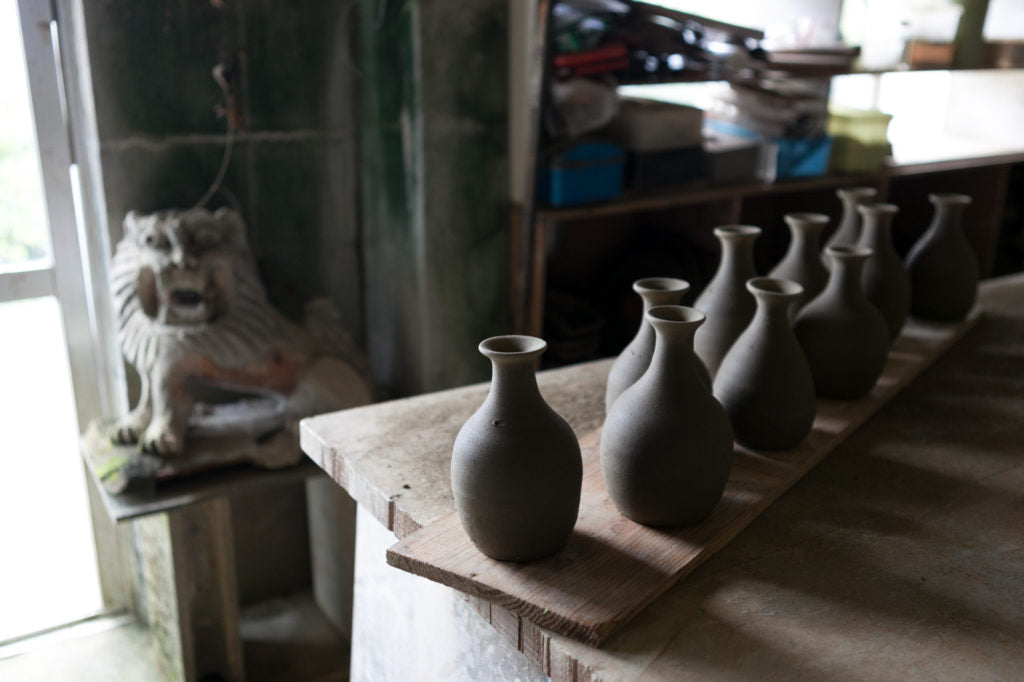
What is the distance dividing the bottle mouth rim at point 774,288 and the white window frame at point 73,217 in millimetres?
1845

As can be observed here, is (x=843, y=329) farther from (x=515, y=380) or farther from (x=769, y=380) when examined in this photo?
(x=515, y=380)

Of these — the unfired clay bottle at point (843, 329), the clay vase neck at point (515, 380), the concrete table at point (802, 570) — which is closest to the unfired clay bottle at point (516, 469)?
the clay vase neck at point (515, 380)

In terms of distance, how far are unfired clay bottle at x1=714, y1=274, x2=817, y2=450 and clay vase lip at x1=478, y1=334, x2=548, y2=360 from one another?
0.45m

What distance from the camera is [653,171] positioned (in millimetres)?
2836

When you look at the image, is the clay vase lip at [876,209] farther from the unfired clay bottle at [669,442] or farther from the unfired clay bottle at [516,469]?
the unfired clay bottle at [516,469]

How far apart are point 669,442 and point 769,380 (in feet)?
1.12

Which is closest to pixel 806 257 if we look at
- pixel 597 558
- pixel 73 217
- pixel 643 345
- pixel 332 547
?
pixel 643 345

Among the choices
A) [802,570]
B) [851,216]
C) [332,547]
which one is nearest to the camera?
[802,570]

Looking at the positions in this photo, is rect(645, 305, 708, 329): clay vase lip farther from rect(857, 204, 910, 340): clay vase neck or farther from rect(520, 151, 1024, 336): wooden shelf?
rect(520, 151, 1024, 336): wooden shelf

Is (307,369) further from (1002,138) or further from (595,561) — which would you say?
(1002,138)

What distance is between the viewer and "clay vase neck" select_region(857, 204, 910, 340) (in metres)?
2.02

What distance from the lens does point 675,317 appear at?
133cm

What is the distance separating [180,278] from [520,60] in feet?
3.76

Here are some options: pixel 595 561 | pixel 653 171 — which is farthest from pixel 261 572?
pixel 595 561
